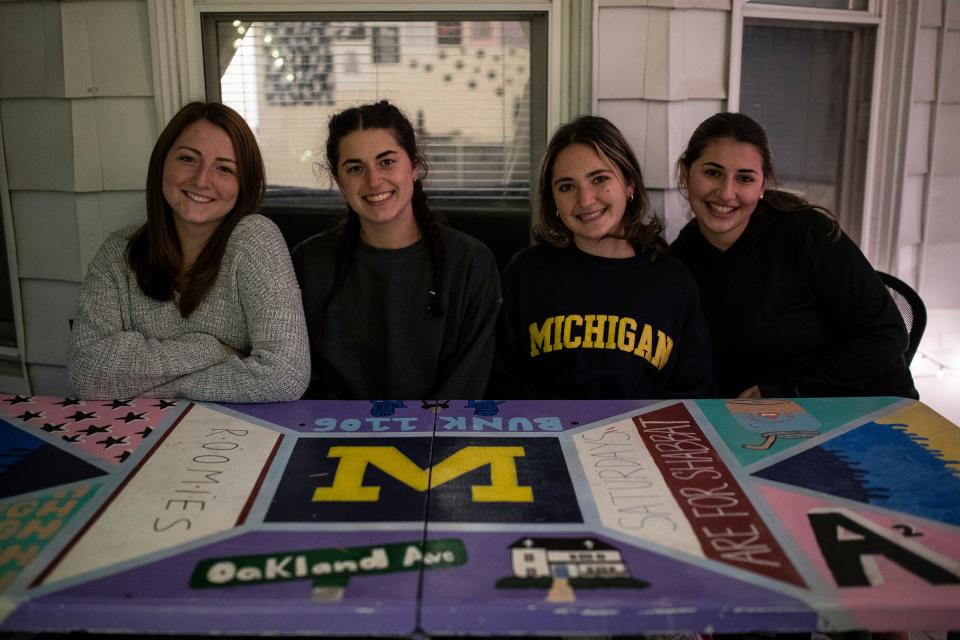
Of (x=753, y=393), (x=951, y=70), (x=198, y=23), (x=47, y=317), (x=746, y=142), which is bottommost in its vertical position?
(x=753, y=393)

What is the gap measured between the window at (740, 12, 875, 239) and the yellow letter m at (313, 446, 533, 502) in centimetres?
181

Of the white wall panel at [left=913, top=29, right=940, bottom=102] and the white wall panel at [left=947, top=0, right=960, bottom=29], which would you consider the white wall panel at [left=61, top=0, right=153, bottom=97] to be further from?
the white wall panel at [left=947, top=0, right=960, bottom=29]

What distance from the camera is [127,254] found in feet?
6.47

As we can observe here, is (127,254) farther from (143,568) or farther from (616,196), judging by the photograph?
(616,196)

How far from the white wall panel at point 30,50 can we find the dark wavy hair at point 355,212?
0.96 m

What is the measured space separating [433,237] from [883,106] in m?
1.73

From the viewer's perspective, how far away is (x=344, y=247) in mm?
2141

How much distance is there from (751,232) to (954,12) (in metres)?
1.33

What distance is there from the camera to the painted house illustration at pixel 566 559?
107 centimetres

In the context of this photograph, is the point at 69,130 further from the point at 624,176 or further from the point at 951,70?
the point at 951,70

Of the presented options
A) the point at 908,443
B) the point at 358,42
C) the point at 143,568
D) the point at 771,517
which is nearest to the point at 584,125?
the point at 358,42

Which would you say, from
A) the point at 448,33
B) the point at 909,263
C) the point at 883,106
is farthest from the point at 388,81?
the point at 909,263

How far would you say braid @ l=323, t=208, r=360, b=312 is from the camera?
2100 millimetres

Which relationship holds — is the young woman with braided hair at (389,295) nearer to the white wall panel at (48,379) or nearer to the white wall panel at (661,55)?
the white wall panel at (661,55)
